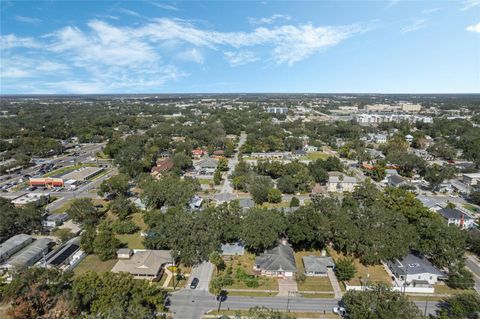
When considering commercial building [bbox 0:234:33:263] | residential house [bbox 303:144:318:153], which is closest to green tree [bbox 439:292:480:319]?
commercial building [bbox 0:234:33:263]

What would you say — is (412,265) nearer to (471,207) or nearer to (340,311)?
(340,311)

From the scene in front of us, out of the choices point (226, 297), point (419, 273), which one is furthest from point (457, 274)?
point (226, 297)

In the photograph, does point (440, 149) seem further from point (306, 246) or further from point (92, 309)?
point (92, 309)

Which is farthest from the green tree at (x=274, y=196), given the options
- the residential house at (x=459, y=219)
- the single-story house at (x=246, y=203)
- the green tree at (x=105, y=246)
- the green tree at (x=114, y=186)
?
the green tree at (x=114, y=186)

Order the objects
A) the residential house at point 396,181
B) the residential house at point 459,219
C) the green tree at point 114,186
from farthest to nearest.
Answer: the residential house at point 396,181
the green tree at point 114,186
the residential house at point 459,219

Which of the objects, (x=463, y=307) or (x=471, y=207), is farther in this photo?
(x=471, y=207)

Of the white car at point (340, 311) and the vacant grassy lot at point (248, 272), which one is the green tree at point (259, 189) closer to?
the vacant grassy lot at point (248, 272)

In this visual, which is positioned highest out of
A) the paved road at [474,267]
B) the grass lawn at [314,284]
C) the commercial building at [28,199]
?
the commercial building at [28,199]

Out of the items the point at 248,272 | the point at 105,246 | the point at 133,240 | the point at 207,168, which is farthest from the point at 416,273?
the point at 207,168

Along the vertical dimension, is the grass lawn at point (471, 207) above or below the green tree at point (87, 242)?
below
